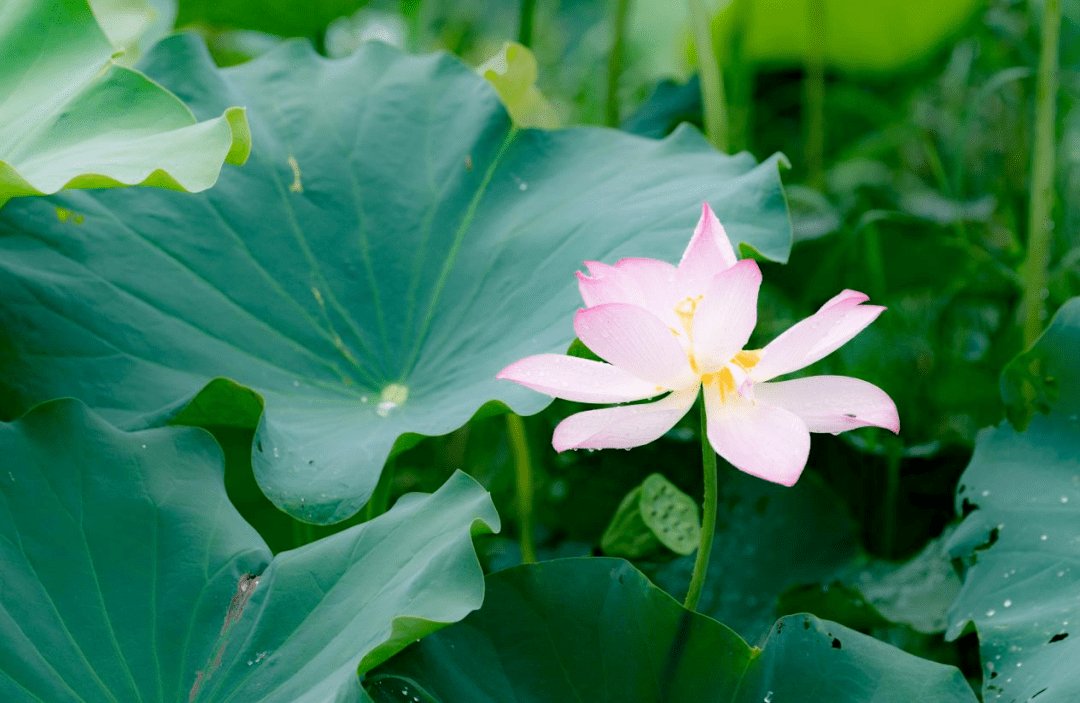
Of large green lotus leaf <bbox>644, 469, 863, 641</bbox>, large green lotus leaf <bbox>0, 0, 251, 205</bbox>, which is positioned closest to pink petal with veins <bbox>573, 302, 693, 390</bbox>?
large green lotus leaf <bbox>0, 0, 251, 205</bbox>

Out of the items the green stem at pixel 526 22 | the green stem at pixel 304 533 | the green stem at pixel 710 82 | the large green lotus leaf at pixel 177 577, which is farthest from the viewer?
the green stem at pixel 526 22

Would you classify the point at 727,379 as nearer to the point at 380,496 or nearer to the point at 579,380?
the point at 579,380

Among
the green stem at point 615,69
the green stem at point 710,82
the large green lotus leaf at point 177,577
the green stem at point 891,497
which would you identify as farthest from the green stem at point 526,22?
the large green lotus leaf at point 177,577

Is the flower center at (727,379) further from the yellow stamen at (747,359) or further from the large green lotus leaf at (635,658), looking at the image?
the large green lotus leaf at (635,658)

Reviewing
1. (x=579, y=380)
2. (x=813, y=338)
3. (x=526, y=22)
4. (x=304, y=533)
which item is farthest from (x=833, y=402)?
(x=526, y=22)

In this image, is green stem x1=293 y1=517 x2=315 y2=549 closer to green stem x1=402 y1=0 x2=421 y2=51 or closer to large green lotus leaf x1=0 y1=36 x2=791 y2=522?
large green lotus leaf x1=0 y1=36 x2=791 y2=522

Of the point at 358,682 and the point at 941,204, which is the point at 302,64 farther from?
the point at 941,204

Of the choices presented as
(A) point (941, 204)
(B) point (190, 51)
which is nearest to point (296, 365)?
(B) point (190, 51)
